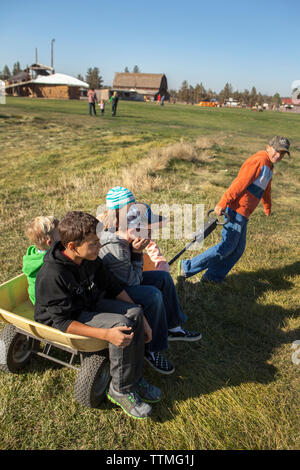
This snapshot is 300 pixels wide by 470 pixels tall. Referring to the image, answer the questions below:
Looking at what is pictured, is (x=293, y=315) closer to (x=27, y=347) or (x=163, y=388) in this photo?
(x=163, y=388)

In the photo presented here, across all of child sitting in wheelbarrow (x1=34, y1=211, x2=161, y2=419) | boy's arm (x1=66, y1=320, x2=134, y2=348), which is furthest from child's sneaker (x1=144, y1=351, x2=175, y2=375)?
boy's arm (x1=66, y1=320, x2=134, y2=348)

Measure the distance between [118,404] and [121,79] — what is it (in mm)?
89691

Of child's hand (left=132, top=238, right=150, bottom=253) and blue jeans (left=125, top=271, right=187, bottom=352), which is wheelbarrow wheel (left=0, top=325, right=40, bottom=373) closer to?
blue jeans (left=125, top=271, right=187, bottom=352)

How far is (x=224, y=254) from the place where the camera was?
4.16 m

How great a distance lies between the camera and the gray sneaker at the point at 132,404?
2.43m

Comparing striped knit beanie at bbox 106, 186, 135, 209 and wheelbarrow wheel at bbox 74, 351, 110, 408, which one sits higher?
striped knit beanie at bbox 106, 186, 135, 209

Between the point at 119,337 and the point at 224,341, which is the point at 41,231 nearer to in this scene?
the point at 119,337

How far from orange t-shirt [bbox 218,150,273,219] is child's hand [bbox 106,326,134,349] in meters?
2.19

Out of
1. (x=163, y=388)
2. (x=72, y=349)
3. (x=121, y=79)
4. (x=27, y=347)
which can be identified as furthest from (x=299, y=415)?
(x=121, y=79)

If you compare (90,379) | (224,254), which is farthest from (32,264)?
(224,254)

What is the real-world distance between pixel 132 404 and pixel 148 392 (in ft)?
0.62

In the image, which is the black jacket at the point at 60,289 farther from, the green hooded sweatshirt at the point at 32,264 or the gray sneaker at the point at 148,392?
the gray sneaker at the point at 148,392

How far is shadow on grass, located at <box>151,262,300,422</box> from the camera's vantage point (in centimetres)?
283

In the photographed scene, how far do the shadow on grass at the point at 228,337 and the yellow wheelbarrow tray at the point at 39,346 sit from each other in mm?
552
